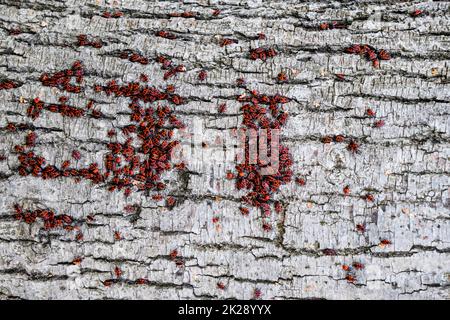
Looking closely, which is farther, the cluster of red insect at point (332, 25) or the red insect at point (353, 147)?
the cluster of red insect at point (332, 25)

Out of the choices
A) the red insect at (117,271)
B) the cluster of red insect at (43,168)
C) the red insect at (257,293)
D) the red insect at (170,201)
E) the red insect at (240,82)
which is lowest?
the red insect at (257,293)

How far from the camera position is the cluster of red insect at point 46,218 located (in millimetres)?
3088

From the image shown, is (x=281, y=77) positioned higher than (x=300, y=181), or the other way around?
(x=281, y=77)

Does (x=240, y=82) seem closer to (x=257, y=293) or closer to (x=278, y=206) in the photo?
(x=278, y=206)

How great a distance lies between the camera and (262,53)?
3113mm

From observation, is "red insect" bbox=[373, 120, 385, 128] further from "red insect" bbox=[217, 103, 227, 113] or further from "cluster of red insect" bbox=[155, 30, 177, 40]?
"cluster of red insect" bbox=[155, 30, 177, 40]

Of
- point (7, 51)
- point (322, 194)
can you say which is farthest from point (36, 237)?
point (322, 194)

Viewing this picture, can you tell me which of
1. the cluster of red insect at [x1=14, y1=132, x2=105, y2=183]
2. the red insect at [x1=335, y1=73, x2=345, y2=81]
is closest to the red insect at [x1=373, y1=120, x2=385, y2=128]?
the red insect at [x1=335, y1=73, x2=345, y2=81]

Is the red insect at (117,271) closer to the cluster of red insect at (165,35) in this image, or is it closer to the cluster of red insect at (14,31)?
the cluster of red insect at (165,35)

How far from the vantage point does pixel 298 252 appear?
313cm

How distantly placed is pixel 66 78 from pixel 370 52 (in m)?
2.26

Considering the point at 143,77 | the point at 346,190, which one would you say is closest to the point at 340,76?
the point at 346,190

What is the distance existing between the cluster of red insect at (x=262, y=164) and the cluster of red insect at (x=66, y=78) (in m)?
1.21

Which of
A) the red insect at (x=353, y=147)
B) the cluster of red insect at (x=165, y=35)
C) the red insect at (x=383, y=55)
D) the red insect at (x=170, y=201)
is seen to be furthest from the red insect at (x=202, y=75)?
the red insect at (x=383, y=55)
